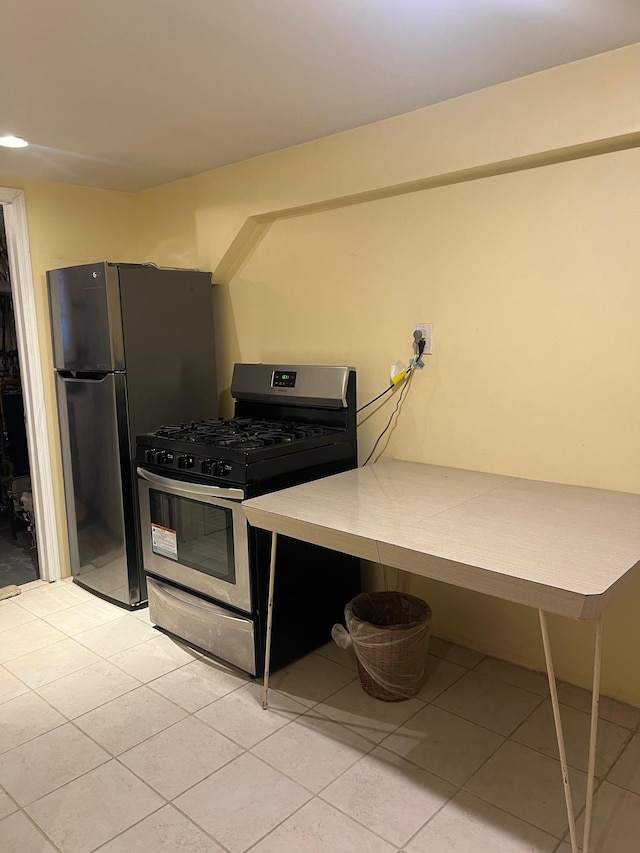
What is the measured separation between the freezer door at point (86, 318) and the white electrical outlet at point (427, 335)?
4.50 feet

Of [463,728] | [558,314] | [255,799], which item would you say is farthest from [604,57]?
[255,799]

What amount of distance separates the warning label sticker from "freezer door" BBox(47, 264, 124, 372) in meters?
0.78

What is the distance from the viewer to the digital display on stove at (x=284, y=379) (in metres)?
2.86

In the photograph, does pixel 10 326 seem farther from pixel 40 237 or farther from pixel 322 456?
pixel 322 456

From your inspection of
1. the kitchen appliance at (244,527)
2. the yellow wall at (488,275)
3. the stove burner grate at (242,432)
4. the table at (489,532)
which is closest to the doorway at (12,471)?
the kitchen appliance at (244,527)

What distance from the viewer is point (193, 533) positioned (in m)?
2.56

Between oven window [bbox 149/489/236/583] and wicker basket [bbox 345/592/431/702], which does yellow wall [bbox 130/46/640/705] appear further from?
oven window [bbox 149/489/236/583]

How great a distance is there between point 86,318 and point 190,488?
1104mm

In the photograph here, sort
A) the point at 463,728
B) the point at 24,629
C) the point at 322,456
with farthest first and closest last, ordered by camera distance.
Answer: the point at 24,629
the point at 322,456
the point at 463,728

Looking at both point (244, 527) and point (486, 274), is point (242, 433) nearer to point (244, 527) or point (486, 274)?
point (244, 527)

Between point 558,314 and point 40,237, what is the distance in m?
2.57

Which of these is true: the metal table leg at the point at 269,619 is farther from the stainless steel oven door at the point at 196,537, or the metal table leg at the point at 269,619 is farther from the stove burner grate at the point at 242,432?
the stove burner grate at the point at 242,432

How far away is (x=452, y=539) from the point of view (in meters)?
1.64

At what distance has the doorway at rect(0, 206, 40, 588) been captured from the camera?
371 cm
